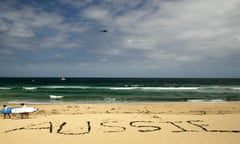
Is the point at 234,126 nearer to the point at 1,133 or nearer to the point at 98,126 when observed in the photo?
the point at 98,126

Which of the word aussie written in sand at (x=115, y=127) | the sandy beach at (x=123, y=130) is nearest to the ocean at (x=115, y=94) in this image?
the sandy beach at (x=123, y=130)

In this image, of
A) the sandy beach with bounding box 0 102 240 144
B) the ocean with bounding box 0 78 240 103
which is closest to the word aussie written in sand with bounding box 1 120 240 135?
the sandy beach with bounding box 0 102 240 144

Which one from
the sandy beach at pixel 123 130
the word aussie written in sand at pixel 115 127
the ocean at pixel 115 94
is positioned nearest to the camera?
the sandy beach at pixel 123 130

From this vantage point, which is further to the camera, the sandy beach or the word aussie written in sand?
the word aussie written in sand

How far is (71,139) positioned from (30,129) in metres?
2.22

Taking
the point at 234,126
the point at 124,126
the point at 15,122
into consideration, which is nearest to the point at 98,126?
the point at 124,126

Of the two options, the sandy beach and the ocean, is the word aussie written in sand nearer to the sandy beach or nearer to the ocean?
the sandy beach

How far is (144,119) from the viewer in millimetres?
12586

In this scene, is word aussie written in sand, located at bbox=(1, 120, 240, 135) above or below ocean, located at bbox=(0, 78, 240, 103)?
above

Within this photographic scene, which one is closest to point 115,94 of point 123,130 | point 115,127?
point 115,127

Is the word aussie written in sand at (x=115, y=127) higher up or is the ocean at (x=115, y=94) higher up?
the word aussie written in sand at (x=115, y=127)

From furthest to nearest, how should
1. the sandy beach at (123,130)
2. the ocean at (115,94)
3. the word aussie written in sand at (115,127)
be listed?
the ocean at (115,94), the word aussie written in sand at (115,127), the sandy beach at (123,130)

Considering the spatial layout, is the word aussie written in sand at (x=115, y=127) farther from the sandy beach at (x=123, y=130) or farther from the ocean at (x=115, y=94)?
the ocean at (x=115, y=94)

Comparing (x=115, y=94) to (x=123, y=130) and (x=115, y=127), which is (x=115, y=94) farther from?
(x=123, y=130)
